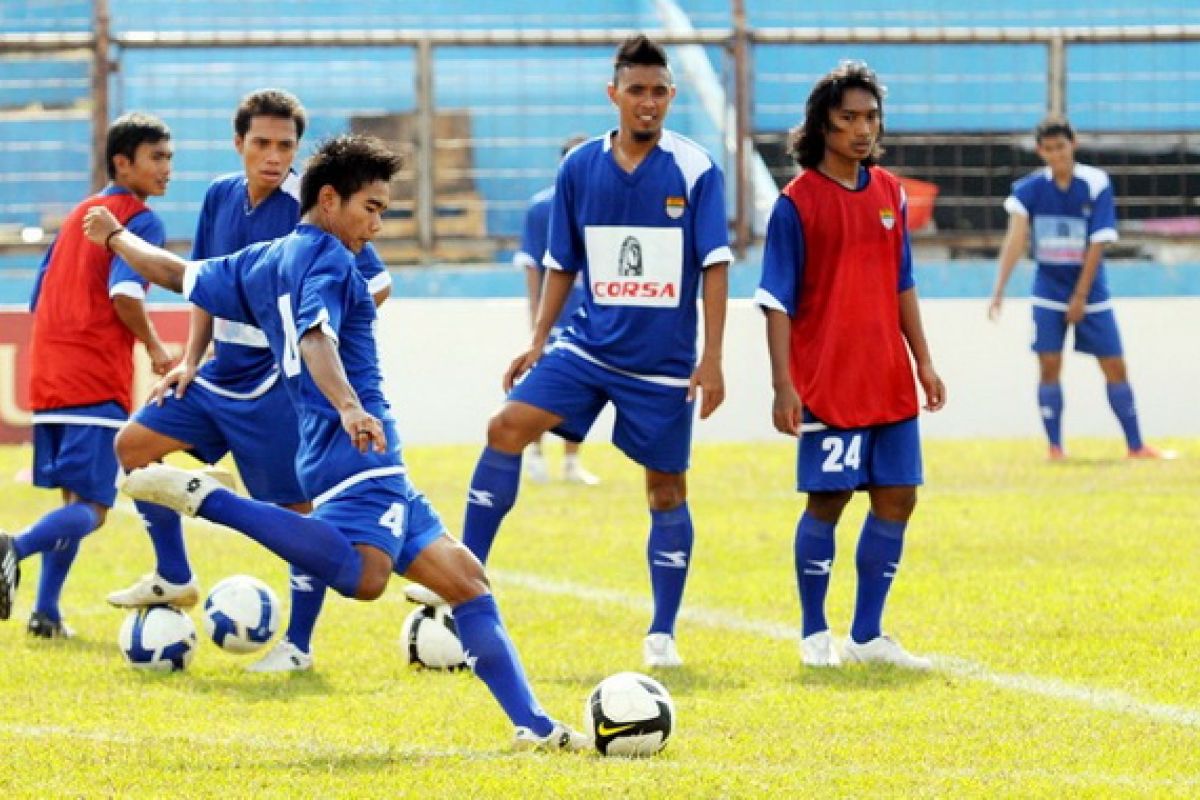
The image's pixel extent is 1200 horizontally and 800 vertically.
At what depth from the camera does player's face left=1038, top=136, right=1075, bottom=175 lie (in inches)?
585

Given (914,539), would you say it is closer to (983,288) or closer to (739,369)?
(739,369)

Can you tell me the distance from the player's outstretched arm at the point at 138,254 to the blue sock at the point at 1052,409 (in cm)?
914

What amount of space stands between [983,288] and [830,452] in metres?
10.8

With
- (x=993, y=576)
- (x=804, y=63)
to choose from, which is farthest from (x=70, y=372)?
Result: (x=804, y=63)

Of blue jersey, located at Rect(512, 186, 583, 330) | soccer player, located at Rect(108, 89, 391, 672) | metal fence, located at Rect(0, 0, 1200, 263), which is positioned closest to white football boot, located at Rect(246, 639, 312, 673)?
soccer player, located at Rect(108, 89, 391, 672)

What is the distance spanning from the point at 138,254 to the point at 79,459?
2.36 meters

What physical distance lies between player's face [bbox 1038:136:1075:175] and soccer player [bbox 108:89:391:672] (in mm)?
7988

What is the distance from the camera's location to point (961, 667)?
7543 millimetres

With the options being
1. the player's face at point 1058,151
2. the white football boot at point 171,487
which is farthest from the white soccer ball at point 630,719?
the player's face at point 1058,151

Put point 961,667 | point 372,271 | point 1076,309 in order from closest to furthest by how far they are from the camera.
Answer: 1. point 961,667
2. point 372,271
3. point 1076,309

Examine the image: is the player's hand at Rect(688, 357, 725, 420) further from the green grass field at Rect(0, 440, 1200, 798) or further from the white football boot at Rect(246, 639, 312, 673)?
the white football boot at Rect(246, 639, 312, 673)

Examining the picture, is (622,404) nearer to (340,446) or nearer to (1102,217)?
(340,446)

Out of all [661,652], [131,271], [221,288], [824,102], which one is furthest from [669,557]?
[131,271]

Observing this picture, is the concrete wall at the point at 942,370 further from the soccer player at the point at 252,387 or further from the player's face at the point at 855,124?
the player's face at the point at 855,124
